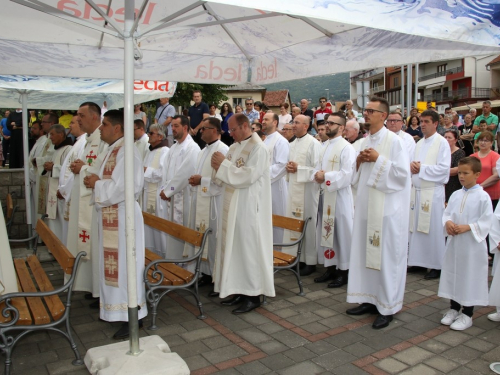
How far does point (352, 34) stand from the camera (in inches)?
199

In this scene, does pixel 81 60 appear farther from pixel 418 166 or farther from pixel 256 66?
pixel 418 166

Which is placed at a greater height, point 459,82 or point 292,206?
point 459,82

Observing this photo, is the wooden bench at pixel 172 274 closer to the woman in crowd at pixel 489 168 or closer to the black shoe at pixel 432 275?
the black shoe at pixel 432 275

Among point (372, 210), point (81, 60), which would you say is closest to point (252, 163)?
point (372, 210)

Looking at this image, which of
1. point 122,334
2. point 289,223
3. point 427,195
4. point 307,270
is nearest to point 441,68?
point 427,195

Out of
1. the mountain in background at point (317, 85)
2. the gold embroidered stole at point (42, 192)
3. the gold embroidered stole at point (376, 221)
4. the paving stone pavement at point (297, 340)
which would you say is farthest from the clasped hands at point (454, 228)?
the gold embroidered stole at point (42, 192)

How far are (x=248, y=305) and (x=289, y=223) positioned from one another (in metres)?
1.24

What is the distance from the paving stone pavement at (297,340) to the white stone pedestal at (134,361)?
184 millimetres

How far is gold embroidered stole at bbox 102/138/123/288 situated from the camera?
4.41 m

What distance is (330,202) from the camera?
6.54 m

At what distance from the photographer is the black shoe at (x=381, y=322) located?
4676mm

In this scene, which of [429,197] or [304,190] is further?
[304,190]

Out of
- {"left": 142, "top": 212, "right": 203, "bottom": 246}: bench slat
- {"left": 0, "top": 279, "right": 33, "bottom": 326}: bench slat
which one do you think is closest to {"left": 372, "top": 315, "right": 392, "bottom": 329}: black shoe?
{"left": 142, "top": 212, "right": 203, "bottom": 246}: bench slat

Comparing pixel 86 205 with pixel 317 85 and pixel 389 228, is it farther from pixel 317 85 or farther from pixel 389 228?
pixel 317 85
